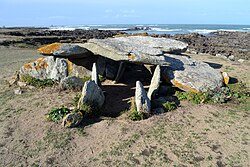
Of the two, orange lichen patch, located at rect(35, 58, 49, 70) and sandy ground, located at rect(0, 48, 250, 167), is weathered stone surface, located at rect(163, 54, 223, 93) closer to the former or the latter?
sandy ground, located at rect(0, 48, 250, 167)

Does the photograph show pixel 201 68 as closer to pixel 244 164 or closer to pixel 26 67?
pixel 244 164

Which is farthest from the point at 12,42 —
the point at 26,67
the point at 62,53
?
the point at 62,53

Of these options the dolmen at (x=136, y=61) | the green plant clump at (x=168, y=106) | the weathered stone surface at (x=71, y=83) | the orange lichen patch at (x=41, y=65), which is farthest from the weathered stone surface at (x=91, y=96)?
the orange lichen patch at (x=41, y=65)

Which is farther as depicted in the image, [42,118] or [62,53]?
[62,53]

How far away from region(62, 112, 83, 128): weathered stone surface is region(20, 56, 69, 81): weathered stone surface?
13.3 ft

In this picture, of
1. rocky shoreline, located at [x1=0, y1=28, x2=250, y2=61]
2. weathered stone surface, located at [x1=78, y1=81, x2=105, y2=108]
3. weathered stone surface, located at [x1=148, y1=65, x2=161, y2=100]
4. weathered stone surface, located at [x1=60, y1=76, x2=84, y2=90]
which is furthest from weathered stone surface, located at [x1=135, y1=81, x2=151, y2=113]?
rocky shoreline, located at [x1=0, y1=28, x2=250, y2=61]

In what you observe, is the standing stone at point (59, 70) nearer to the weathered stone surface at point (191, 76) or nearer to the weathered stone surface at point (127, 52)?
the weathered stone surface at point (127, 52)

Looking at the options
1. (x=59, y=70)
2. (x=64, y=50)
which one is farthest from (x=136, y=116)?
(x=59, y=70)

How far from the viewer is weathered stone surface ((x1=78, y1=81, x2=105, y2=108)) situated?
26.4ft

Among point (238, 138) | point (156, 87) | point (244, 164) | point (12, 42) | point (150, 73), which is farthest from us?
point (12, 42)

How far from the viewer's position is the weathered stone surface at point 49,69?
36.5ft

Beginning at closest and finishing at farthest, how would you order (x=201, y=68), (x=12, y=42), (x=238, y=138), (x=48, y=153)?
(x=48, y=153) → (x=238, y=138) → (x=201, y=68) → (x=12, y=42)

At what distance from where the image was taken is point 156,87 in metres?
9.38

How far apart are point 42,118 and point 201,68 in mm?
7163
